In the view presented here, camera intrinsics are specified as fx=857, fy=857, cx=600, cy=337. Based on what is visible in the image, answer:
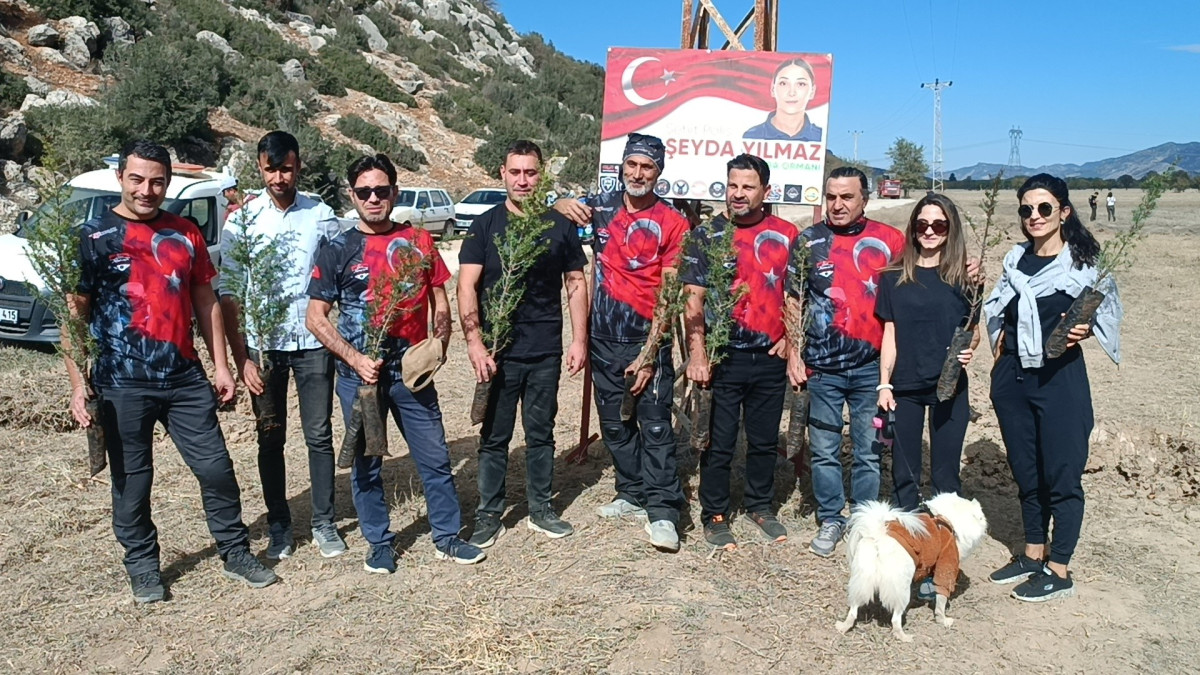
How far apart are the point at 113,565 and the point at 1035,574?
480 centimetres

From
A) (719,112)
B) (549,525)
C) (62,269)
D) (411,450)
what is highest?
(719,112)

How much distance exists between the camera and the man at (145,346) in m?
3.84

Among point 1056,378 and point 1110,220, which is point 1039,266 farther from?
point 1110,220

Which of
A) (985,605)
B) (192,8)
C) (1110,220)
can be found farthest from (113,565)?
(1110,220)

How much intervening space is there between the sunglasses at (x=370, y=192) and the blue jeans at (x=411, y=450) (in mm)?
901

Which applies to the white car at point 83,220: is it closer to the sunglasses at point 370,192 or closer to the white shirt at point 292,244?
the white shirt at point 292,244

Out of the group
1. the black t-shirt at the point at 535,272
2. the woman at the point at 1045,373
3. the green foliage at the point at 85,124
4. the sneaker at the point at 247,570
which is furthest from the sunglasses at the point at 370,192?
the green foliage at the point at 85,124

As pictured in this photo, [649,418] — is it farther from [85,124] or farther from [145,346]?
[85,124]

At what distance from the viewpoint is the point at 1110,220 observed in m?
33.6

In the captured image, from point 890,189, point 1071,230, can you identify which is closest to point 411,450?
point 1071,230

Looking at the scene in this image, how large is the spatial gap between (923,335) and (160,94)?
74.4 feet

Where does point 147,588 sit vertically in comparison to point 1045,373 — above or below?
below

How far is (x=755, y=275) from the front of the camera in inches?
177

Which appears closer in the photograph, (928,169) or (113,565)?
(113,565)
